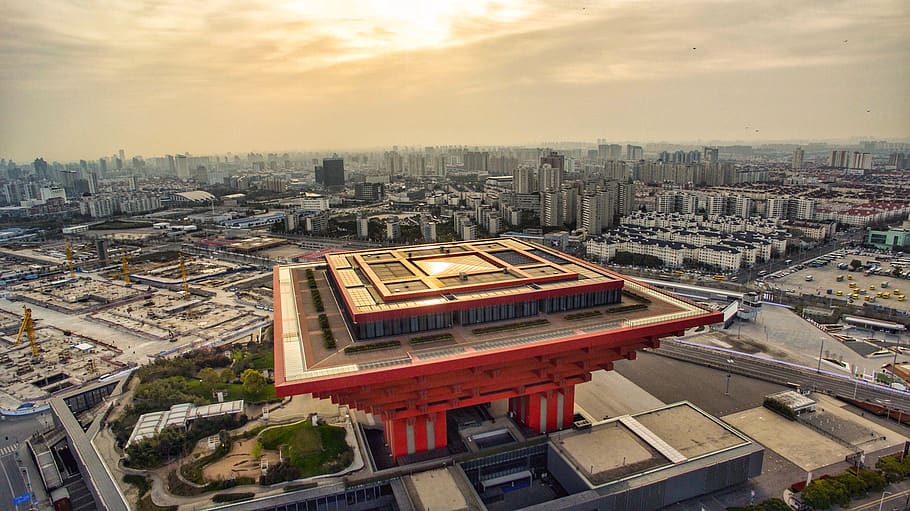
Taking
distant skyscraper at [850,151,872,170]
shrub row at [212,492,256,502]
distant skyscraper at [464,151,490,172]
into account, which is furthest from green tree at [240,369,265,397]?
distant skyscraper at [850,151,872,170]

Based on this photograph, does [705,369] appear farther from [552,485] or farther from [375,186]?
[375,186]

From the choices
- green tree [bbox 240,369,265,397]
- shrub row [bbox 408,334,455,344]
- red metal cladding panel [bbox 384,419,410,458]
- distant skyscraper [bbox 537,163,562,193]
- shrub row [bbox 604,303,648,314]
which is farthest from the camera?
distant skyscraper [bbox 537,163,562,193]

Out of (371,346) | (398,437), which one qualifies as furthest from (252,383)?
(398,437)

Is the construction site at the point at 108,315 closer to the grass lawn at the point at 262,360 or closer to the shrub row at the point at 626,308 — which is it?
the grass lawn at the point at 262,360

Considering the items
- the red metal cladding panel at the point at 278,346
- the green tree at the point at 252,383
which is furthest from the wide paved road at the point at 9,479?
the red metal cladding panel at the point at 278,346

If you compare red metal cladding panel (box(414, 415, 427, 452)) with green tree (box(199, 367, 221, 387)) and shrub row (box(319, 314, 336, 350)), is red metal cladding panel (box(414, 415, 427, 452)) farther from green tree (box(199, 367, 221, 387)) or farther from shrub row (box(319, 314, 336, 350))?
green tree (box(199, 367, 221, 387))

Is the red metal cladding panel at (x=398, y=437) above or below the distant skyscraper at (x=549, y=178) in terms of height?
below

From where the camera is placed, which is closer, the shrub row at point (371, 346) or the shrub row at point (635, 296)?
the shrub row at point (371, 346)
